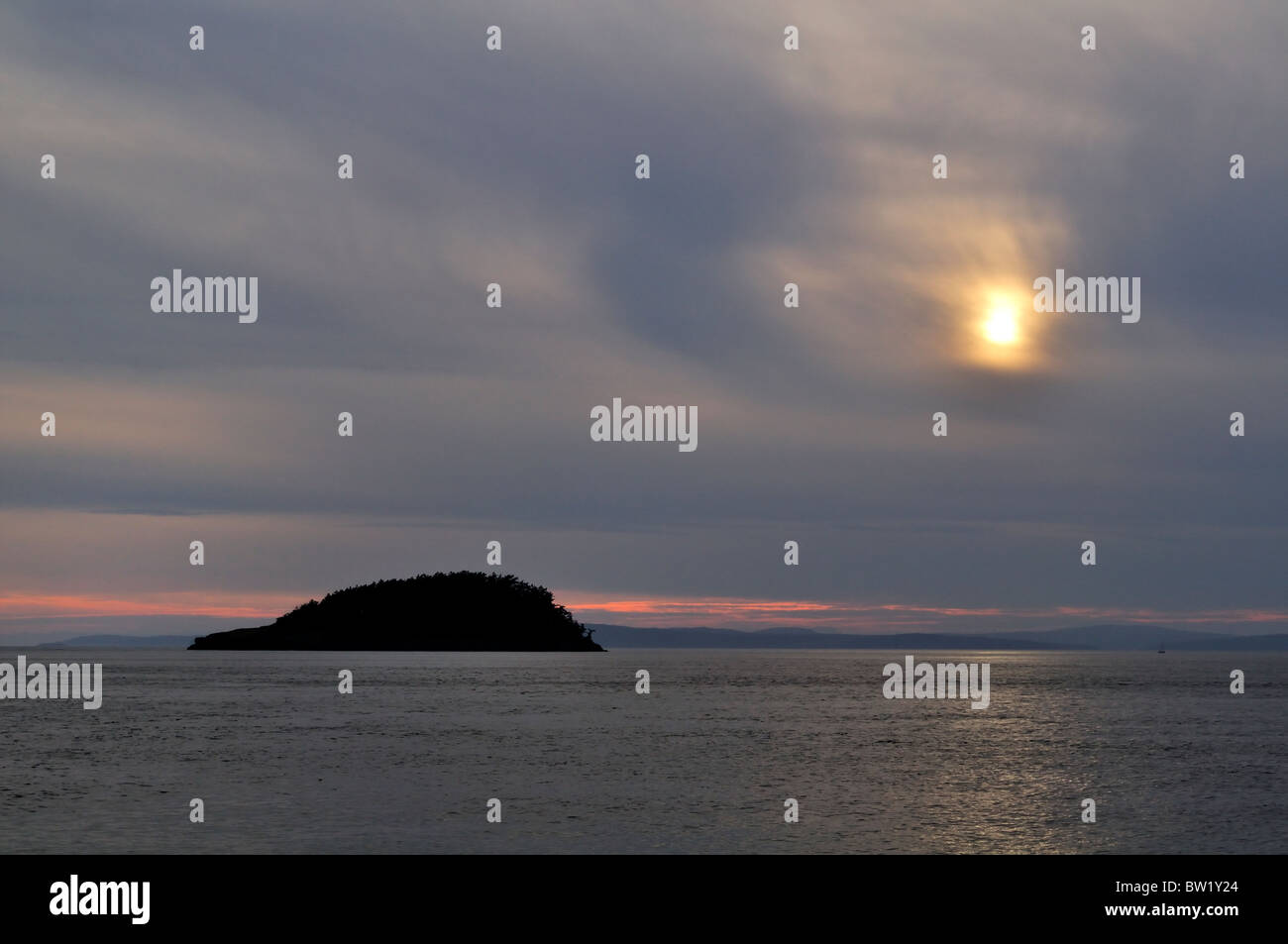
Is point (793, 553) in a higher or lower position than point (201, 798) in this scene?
higher

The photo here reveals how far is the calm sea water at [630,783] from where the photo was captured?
1988 inches

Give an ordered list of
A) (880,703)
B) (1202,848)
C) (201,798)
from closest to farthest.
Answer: (1202,848), (201,798), (880,703)

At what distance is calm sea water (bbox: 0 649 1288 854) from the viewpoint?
50500 mm

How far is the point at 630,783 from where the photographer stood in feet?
226

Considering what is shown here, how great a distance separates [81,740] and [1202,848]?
3256 inches

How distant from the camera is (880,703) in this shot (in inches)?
6727

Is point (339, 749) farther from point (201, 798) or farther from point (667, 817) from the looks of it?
point (667, 817)
